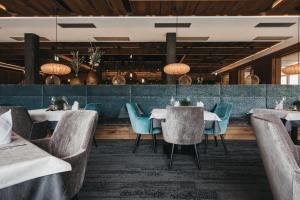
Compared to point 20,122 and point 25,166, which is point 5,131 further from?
point 20,122

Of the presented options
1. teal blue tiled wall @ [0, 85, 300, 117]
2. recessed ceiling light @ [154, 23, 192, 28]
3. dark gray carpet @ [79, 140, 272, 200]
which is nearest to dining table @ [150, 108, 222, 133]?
dark gray carpet @ [79, 140, 272, 200]

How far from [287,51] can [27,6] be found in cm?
961

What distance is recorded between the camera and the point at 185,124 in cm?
367

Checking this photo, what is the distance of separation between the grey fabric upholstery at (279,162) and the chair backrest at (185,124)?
1.91 m

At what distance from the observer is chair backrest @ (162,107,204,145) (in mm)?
3666

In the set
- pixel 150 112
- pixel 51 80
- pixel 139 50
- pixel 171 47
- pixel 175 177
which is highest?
pixel 139 50

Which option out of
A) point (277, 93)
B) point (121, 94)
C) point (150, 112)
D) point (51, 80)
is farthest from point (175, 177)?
point (51, 80)

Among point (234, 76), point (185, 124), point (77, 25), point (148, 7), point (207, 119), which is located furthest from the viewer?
point (234, 76)

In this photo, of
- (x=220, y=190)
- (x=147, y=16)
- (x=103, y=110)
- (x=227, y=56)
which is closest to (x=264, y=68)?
(x=227, y=56)

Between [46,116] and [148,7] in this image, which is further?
[148,7]

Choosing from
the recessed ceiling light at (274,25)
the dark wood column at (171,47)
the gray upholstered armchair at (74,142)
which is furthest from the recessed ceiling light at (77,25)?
the gray upholstered armchair at (74,142)

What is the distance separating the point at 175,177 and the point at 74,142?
1.81 meters

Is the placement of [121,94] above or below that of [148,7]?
below

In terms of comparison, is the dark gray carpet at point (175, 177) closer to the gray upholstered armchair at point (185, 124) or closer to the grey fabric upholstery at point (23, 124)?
the gray upholstered armchair at point (185, 124)
